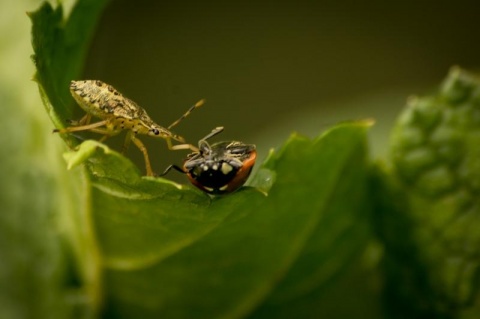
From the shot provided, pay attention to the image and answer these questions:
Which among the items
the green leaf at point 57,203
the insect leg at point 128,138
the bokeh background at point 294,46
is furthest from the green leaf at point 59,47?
the bokeh background at point 294,46

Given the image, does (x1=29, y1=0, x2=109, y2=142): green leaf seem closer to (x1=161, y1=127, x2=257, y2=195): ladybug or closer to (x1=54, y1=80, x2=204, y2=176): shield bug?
(x1=54, y1=80, x2=204, y2=176): shield bug

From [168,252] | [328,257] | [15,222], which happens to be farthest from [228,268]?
[15,222]

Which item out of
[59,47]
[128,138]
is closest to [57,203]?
[128,138]

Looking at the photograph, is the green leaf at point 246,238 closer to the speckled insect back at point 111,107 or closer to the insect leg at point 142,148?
the insect leg at point 142,148

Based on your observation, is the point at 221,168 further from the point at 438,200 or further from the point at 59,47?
the point at 438,200

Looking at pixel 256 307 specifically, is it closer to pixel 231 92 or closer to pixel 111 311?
pixel 111 311
